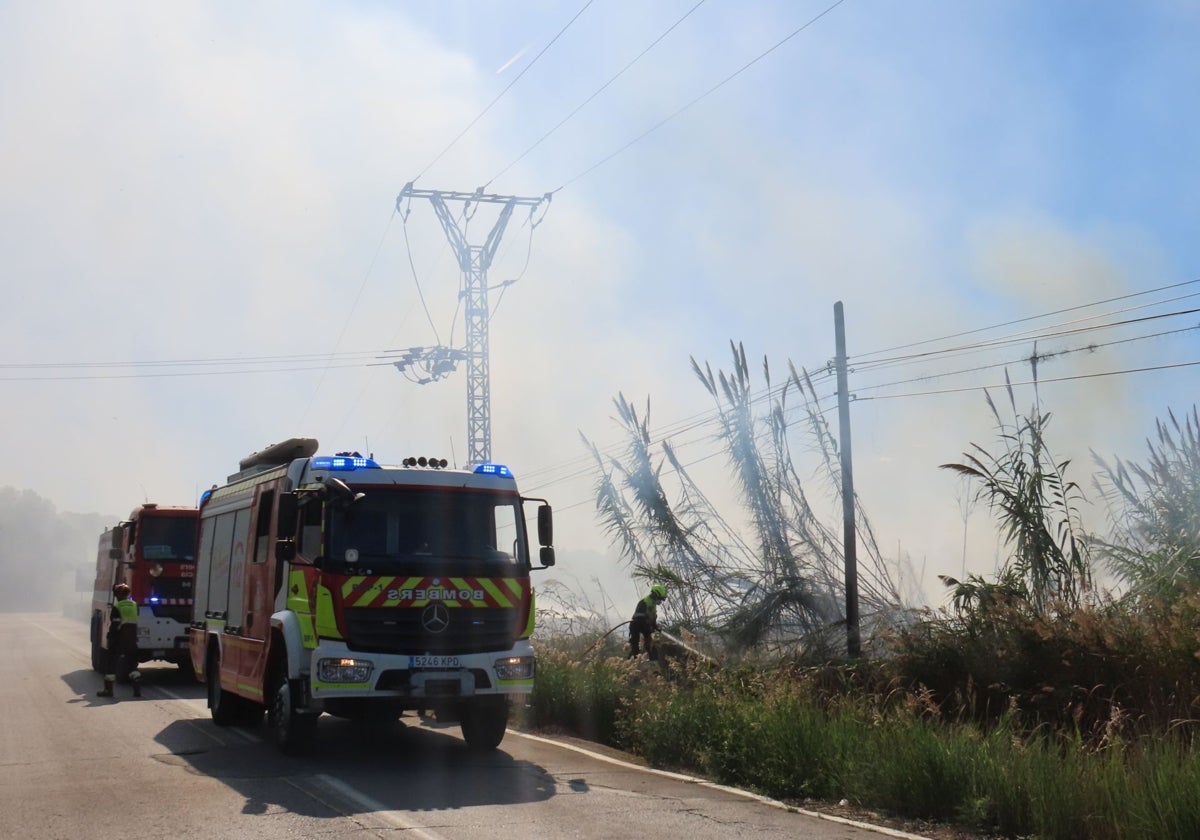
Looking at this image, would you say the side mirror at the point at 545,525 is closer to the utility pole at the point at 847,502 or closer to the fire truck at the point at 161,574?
the utility pole at the point at 847,502

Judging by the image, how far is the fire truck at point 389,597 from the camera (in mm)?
10297

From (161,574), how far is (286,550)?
33.1 feet

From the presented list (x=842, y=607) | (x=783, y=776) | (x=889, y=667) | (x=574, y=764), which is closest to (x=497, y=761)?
(x=574, y=764)

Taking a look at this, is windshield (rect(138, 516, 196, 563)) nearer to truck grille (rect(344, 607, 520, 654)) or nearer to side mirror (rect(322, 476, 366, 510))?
side mirror (rect(322, 476, 366, 510))

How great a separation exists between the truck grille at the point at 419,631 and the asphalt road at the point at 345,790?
106cm

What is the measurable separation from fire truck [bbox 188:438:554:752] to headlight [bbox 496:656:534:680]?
12 mm

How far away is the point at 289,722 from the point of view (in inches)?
422

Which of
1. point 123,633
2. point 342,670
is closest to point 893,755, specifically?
point 342,670

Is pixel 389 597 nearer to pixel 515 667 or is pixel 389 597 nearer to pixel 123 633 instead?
pixel 515 667

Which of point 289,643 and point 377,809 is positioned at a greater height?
point 289,643

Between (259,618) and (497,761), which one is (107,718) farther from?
(497,761)

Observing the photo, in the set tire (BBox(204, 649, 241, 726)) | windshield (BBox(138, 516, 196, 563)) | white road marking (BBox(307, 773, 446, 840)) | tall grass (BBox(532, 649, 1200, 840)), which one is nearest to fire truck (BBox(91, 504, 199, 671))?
windshield (BBox(138, 516, 196, 563))

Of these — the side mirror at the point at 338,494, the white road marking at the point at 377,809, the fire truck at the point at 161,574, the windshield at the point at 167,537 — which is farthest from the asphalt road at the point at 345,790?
the windshield at the point at 167,537

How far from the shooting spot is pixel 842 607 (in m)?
14.9
